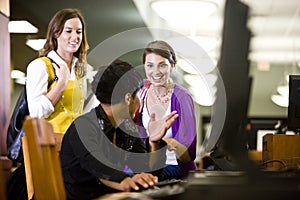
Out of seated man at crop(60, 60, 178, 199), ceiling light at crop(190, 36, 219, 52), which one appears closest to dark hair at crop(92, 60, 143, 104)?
seated man at crop(60, 60, 178, 199)

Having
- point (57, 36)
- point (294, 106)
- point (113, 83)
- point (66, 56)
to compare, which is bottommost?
point (294, 106)

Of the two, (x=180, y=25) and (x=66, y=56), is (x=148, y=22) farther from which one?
(x=66, y=56)

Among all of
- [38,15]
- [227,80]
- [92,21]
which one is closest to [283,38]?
[92,21]

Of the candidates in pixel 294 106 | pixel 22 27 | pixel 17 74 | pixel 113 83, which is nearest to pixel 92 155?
pixel 113 83

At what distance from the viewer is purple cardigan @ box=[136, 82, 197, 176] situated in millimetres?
3555

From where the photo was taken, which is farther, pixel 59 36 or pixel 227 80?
pixel 59 36

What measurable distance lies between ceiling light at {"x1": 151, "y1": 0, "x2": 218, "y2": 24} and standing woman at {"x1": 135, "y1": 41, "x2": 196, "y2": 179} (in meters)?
3.00

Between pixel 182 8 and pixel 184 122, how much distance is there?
3362 mm

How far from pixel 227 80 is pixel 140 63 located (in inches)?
86.0

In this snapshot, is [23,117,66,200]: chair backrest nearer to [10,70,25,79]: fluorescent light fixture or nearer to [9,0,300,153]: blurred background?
[9,0,300,153]: blurred background

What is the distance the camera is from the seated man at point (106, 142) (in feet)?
8.11

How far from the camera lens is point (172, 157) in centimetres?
351

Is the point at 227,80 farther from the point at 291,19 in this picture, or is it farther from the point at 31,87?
the point at 291,19

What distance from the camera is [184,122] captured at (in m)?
3.58
